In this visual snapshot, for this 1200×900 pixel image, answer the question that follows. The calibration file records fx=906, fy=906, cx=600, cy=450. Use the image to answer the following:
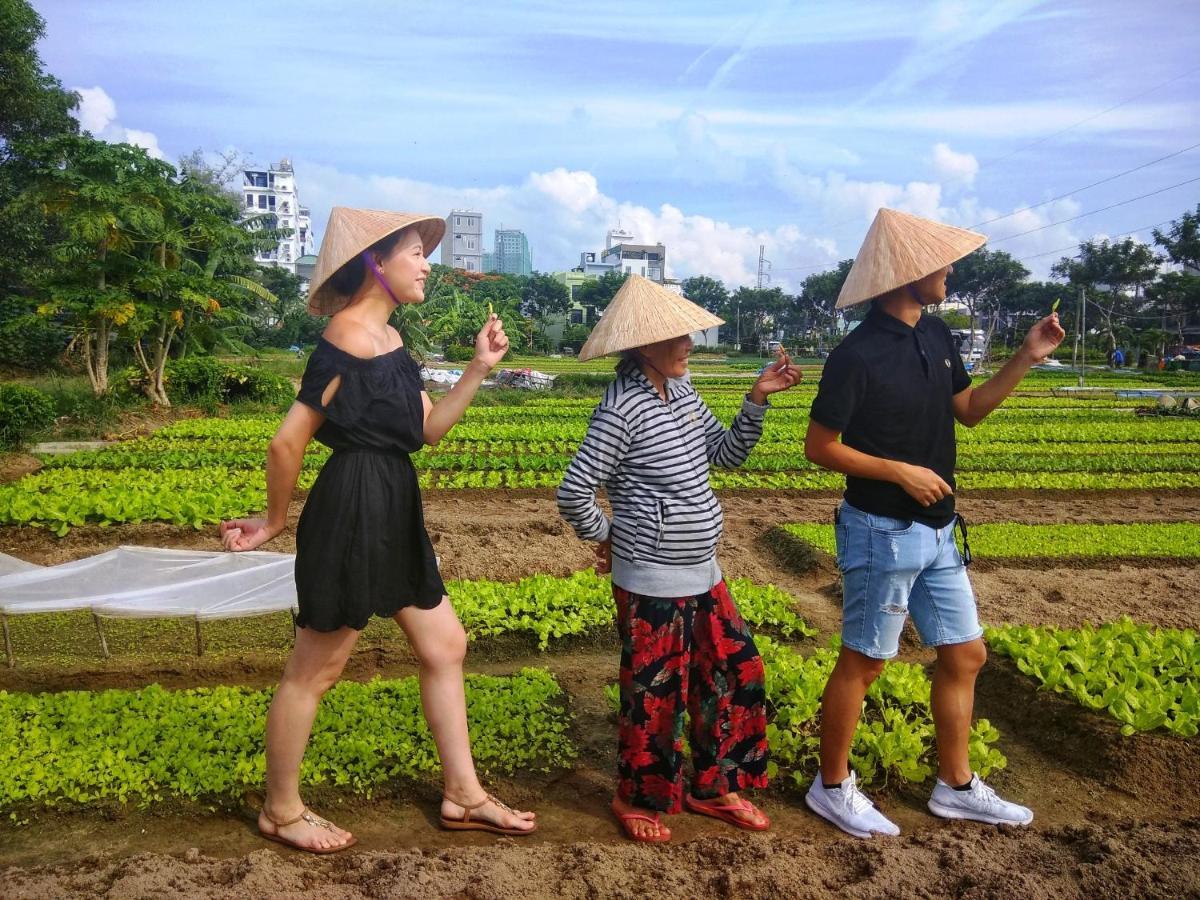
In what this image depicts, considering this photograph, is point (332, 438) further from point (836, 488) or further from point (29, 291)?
Result: point (29, 291)

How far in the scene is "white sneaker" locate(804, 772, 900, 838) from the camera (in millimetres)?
3248

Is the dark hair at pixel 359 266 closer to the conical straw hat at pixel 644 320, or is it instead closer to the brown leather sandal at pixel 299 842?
the conical straw hat at pixel 644 320

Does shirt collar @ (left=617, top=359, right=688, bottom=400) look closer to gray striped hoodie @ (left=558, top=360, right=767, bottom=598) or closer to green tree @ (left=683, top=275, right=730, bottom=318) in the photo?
gray striped hoodie @ (left=558, top=360, right=767, bottom=598)

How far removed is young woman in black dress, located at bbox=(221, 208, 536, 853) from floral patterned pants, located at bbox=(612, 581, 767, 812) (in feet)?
1.63

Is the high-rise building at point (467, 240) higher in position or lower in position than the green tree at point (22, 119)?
higher

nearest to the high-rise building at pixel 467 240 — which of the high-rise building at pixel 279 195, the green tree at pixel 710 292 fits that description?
the high-rise building at pixel 279 195

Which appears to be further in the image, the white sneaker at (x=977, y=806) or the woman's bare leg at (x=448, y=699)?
the white sneaker at (x=977, y=806)

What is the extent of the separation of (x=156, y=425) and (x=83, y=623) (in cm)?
1264

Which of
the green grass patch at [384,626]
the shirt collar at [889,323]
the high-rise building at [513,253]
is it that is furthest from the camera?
the high-rise building at [513,253]

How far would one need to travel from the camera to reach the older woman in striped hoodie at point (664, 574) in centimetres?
319

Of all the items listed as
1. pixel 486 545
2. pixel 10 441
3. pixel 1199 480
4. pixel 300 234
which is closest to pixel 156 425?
pixel 10 441

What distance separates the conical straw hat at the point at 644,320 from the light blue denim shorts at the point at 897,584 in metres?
0.90

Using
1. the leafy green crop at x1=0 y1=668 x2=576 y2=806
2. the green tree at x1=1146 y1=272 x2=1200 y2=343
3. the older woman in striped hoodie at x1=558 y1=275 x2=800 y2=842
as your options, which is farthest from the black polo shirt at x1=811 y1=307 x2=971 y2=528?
the green tree at x1=1146 y1=272 x2=1200 y2=343

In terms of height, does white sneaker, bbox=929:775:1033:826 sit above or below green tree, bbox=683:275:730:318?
below
